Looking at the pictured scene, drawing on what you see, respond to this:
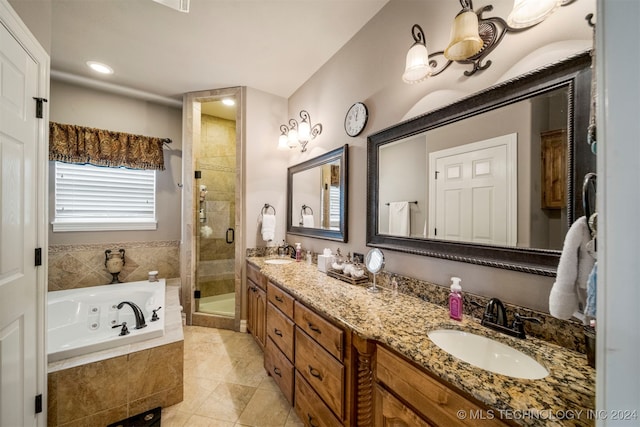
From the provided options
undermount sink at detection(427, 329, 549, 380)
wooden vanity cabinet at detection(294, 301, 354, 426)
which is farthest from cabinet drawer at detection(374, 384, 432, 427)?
A: undermount sink at detection(427, 329, 549, 380)

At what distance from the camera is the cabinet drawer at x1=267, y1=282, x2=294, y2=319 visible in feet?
5.20

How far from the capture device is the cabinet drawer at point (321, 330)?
45.2 inches

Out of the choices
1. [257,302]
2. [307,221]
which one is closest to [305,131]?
[307,221]

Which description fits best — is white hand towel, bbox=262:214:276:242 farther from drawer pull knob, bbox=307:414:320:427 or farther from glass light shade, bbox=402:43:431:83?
glass light shade, bbox=402:43:431:83

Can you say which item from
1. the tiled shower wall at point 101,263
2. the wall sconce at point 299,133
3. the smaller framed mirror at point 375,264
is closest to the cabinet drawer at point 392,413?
the smaller framed mirror at point 375,264

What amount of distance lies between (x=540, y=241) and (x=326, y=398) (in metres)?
1.23

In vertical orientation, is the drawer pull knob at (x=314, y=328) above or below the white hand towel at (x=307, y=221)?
below

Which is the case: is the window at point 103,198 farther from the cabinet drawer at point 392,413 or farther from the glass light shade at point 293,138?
Answer: the cabinet drawer at point 392,413

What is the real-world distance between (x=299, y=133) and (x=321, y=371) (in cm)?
217

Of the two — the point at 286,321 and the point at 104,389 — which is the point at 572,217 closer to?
the point at 286,321

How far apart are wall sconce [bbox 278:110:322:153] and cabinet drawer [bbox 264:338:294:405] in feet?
6.39

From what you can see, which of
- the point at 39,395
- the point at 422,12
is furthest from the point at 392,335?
the point at 39,395

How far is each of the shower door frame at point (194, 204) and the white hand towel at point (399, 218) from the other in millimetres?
1819

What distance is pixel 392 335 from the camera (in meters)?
0.95
